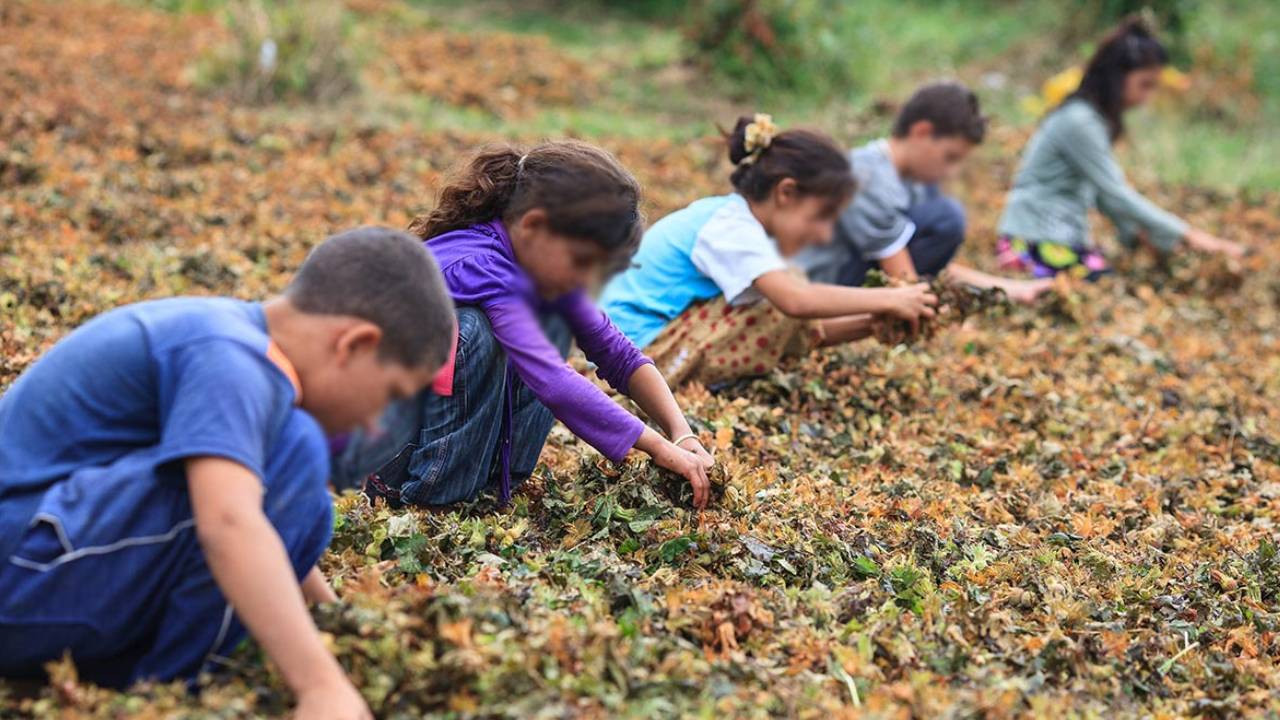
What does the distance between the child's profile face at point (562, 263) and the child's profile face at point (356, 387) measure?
427mm

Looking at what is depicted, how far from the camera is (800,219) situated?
4.39m

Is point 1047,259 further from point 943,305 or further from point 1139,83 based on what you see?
point 943,305

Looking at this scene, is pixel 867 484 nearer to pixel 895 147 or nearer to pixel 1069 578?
pixel 1069 578

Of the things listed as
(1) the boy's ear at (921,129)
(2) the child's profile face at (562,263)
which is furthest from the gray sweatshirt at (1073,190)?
(2) the child's profile face at (562,263)

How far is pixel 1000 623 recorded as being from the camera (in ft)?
9.67

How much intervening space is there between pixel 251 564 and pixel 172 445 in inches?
9.2

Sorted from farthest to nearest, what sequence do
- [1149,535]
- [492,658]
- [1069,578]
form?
1. [1149,535]
2. [1069,578]
3. [492,658]

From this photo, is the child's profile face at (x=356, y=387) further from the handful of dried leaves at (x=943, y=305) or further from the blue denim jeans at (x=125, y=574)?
the handful of dried leaves at (x=943, y=305)

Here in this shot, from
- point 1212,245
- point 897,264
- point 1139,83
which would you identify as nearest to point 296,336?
point 897,264

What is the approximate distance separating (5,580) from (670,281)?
2.79 m

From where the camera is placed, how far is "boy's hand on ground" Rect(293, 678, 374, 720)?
6.79 feet

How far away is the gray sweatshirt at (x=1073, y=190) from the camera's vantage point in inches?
274

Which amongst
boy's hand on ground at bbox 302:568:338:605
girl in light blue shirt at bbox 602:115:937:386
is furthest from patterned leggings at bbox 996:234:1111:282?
boy's hand on ground at bbox 302:568:338:605

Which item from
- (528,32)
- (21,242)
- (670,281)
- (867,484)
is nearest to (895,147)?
(670,281)
